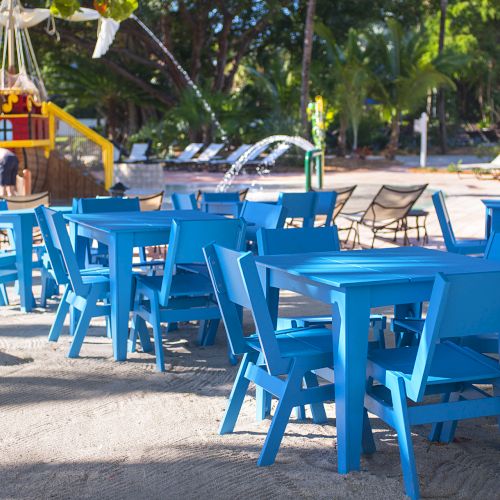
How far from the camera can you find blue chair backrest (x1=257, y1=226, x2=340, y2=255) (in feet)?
16.8

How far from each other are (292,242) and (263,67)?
33094 millimetres

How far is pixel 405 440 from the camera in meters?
3.74

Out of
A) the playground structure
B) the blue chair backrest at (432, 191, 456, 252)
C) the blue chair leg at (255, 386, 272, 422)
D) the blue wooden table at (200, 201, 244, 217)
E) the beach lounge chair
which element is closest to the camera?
the blue chair leg at (255, 386, 272, 422)

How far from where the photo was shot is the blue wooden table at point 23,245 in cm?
756

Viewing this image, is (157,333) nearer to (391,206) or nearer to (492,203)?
(492,203)

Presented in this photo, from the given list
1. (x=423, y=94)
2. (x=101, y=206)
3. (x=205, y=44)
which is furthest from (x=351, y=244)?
(x=205, y=44)

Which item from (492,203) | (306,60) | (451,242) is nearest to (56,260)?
(451,242)

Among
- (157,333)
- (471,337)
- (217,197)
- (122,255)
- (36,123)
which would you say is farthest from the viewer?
(36,123)

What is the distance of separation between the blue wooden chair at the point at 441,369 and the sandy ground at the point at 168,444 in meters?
0.27

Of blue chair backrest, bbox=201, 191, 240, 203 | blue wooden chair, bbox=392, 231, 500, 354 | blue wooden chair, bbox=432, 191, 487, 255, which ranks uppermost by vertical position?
blue chair backrest, bbox=201, 191, 240, 203

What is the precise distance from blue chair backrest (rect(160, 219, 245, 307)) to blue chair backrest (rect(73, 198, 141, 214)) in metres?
2.07

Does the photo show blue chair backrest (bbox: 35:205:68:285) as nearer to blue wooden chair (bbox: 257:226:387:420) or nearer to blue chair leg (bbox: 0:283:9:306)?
blue chair leg (bbox: 0:283:9:306)

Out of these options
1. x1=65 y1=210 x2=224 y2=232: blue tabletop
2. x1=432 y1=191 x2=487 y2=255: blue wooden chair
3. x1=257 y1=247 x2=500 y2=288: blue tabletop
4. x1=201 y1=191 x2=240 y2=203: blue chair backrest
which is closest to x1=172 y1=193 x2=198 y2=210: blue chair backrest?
x1=201 y1=191 x2=240 y2=203: blue chair backrest

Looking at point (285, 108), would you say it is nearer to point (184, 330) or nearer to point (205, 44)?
point (205, 44)
